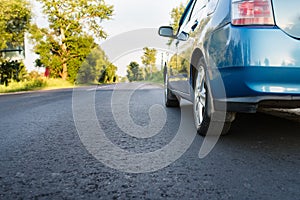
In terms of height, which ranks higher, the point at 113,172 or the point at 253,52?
the point at 253,52

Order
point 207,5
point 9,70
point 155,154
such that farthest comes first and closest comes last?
1. point 9,70
2. point 207,5
3. point 155,154

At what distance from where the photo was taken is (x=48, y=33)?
3297 centimetres

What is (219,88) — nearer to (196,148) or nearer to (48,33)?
(196,148)

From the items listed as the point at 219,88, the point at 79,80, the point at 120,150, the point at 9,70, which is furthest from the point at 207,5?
the point at 79,80

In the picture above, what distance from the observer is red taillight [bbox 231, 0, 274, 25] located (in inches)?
88.8

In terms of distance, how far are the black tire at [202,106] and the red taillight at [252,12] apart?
2.27 feet

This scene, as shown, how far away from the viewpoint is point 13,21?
36562 millimetres

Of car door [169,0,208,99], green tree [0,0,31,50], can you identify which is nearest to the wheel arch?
car door [169,0,208,99]

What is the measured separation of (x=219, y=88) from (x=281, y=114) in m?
2.13

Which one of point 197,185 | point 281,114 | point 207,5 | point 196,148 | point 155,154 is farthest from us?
point 281,114

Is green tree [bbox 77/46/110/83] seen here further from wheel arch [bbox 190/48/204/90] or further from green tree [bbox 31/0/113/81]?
wheel arch [bbox 190/48/204/90]

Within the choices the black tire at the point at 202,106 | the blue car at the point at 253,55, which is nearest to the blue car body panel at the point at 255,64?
the blue car at the point at 253,55

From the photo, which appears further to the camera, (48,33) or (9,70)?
(48,33)

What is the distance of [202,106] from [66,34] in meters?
31.0
